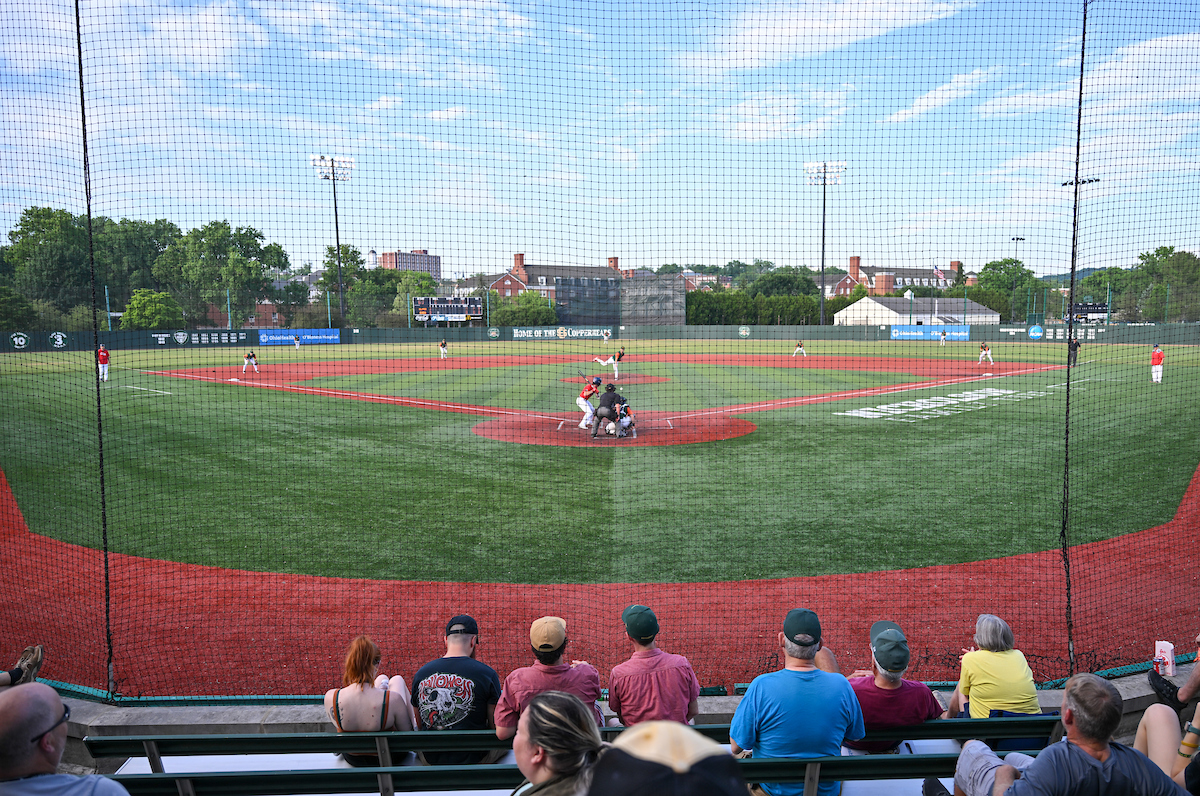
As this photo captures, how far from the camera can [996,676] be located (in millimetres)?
3957

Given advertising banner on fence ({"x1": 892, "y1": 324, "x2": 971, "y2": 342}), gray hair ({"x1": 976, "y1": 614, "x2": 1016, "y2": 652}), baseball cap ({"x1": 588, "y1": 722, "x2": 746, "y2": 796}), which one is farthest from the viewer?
advertising banner on fence ({"x1": 892, "y1": 324, "x2": 971, "y2": 342})

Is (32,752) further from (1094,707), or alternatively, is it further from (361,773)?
(1094,707)

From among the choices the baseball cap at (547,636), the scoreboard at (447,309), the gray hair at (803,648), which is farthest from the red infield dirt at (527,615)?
the scoreboard at (447,309)

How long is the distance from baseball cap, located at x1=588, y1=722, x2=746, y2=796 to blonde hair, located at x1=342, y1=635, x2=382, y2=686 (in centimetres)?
296

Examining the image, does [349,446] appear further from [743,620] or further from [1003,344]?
[1003,344]

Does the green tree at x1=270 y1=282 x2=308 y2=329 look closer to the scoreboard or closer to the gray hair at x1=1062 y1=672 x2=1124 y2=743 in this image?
the scoreboard

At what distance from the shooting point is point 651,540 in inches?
369

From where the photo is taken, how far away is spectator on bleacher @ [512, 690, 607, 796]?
5.90ft

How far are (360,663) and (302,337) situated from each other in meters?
45.9

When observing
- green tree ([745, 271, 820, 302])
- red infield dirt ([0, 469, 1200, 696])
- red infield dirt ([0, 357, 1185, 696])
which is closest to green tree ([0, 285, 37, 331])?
red infield dirt ([0, 357, 1185, 696])

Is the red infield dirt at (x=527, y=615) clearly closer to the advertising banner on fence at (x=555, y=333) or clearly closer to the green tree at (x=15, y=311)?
the green tree at (x=15, y=311)

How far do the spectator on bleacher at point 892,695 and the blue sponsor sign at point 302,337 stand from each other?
4561 centimetres

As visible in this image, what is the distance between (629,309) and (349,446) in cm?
1326

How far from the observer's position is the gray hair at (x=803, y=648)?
3.23 m
